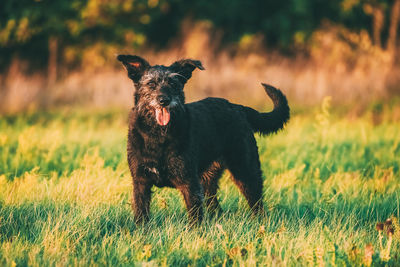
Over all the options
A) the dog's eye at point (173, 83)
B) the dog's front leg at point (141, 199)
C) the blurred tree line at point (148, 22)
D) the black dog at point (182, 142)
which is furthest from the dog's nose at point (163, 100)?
the blurred tree line at point (148, 22)

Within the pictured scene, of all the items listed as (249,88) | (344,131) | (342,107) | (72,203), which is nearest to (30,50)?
(249,88)

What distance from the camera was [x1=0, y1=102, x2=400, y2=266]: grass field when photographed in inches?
126

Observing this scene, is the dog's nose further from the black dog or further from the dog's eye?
the dog's eye

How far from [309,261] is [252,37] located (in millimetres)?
18457

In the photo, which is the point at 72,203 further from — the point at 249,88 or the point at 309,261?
the point at 249,88

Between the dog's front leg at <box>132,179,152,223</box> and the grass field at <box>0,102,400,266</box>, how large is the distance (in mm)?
140

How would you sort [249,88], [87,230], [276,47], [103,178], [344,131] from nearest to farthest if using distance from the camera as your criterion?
[87,230], [103,178], [344,131], [249,88], [276,47]

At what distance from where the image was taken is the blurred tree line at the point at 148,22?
1596 centimetres

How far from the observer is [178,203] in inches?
175

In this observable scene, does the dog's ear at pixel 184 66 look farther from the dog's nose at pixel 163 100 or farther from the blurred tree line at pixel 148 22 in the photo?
the blurred tree line at pixel 148 22

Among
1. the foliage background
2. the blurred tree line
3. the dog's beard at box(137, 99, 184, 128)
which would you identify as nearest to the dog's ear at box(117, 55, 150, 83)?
the dog's beard at box(137, 99, 184, 128)

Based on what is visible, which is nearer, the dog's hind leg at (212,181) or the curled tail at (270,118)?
the dog's hind leg at (212,181)

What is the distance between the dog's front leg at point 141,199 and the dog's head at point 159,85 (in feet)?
1.89

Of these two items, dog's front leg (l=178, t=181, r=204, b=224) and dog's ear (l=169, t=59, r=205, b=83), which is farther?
dog's ear (l=169, t=59, r=205, b=83)
